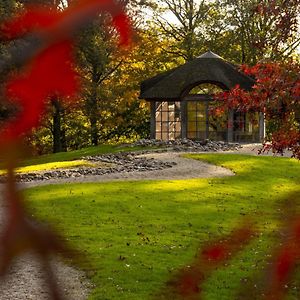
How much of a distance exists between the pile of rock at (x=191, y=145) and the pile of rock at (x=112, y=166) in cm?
262

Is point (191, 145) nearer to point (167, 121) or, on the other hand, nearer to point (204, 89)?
point (167, 121)

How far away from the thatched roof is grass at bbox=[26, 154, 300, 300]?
372 inches

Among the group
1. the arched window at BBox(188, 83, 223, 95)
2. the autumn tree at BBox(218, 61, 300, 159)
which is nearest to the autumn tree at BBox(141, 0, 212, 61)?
the arched window at BBox(188, 83, 223, 95)

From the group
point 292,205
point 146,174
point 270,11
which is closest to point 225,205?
point 146,174

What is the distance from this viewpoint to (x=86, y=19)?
479 mm

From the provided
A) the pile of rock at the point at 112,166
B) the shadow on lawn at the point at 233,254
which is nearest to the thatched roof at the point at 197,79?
the pile of rock at the point at 112,166

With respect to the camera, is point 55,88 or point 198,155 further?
point 198,155

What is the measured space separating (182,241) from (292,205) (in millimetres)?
7786

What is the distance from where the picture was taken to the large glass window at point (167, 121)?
2877 centimetres

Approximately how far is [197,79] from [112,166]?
32.9 feet

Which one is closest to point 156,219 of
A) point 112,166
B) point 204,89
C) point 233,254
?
point 112,166

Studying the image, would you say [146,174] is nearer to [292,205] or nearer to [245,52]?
[292,205]

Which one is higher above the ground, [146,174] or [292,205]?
[292,205]

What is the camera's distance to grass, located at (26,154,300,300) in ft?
21.5
